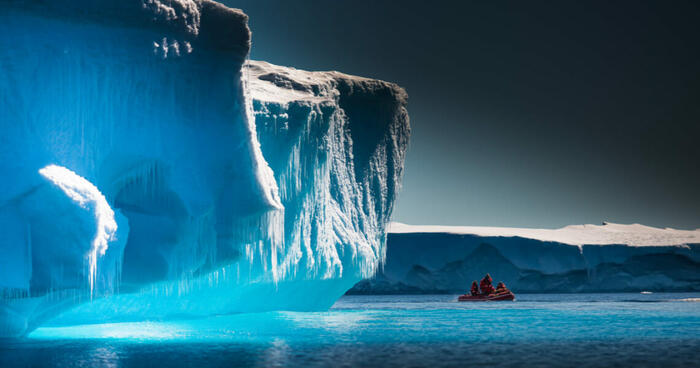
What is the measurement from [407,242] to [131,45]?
89.4ft

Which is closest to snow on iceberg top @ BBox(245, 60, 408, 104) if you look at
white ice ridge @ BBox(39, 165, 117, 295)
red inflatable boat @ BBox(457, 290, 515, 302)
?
white ice ridge @ BBox(39, 165, 117, 295)

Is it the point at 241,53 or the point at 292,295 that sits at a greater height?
the point at 241,53

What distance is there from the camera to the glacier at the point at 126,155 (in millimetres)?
9039

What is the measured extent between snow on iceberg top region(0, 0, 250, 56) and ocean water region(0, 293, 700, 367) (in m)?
4.18

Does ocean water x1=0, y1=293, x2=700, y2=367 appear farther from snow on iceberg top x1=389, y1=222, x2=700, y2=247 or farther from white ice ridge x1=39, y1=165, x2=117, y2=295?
snow on iceberg top x1=389, y1=222, x2=700, y2=247

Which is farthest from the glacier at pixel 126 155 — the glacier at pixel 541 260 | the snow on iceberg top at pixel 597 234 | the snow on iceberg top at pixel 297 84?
the snow on iceberg top at pixel 597 234

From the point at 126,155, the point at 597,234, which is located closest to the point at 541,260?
the point at 597,234

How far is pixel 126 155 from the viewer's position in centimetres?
1002

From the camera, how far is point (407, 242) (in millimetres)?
35781

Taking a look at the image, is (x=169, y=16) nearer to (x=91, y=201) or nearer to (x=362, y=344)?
(x=91, y=201)

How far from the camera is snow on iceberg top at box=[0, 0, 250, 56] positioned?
8992mm

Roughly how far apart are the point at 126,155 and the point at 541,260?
29204mm

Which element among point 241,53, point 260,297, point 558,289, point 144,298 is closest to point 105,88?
point 241,53

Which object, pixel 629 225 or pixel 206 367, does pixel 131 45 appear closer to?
pixel 206 367
